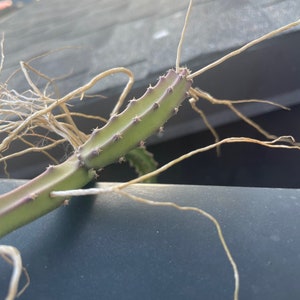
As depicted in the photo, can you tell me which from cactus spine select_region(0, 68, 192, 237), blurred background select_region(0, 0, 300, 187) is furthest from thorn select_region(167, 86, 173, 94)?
blurred background select_region(0, 0, 300, 187)

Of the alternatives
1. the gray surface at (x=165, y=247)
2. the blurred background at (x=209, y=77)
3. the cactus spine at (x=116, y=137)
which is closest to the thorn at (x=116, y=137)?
the cactus spine at (x=116, y=137)

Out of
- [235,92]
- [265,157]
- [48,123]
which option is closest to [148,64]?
[235,92]

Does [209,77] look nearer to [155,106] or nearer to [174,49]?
[174,49]

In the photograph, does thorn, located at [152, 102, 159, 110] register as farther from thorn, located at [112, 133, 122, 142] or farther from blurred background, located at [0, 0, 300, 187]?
blurred background, located at [0, 0, 300, 187]

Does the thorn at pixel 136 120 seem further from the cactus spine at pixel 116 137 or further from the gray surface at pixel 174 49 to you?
the gray surface at pixel 174 49

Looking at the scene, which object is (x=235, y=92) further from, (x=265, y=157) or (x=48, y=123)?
(x=48, y=123)

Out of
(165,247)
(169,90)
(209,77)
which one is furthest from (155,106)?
→ (209,77)
